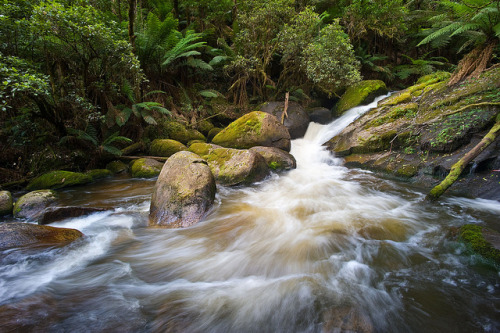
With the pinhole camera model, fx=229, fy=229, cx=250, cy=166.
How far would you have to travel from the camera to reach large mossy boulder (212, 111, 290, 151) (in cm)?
738

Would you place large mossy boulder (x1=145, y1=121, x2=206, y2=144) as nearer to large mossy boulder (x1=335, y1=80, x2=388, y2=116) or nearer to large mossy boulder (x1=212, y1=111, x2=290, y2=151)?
large mossy boulder (x1=212, y1=111, x2=290, y2=151)

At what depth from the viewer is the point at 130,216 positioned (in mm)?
4082

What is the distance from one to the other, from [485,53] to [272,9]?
21.8ft

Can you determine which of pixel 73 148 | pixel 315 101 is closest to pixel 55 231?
pixel 73 148

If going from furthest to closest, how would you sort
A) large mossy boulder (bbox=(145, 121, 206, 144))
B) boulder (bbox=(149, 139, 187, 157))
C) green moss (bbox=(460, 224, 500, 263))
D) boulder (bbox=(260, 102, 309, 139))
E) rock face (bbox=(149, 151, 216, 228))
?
boulder (bbox=(260, 102, 309, 139)), large mossy boulder (bbox=(145, 121, 206, 144)), boulder (bbox=(149, 139, 187, 157)), rock face (bbox=(149, 151, 216, 228)), green moss (bbox=(460, 224, 500, 263))

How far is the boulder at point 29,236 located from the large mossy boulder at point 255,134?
5.11 m

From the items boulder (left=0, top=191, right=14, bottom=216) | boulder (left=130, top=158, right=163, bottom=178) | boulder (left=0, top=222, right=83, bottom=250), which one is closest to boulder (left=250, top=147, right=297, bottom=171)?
boulder (left=130, top=158, right=163, bottom=178)

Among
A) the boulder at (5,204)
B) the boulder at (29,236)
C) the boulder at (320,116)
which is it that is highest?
the boulder at (320,116)

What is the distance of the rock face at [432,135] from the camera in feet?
14.7

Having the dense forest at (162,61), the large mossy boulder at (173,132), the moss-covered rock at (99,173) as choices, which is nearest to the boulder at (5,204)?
the dense forest at (162,61)

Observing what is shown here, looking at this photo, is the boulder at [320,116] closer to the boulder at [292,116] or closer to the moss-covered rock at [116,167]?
the boulder at [292,116]

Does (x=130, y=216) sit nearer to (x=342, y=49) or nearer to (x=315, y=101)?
(x=342, y=49)

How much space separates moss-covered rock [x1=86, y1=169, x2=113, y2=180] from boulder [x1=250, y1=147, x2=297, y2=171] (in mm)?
4201


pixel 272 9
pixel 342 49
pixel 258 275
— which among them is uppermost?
pixel 272 9
